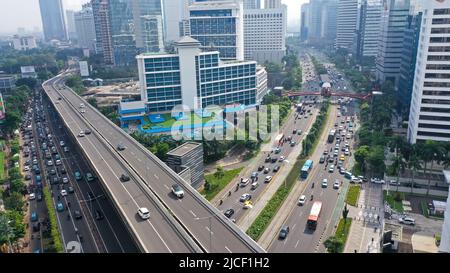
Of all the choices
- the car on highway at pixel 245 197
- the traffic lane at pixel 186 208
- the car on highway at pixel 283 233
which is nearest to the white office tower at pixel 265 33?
the traffic lane at pixel 186 208

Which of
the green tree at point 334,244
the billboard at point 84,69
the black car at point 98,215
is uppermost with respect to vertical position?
the billboard at point 84,69

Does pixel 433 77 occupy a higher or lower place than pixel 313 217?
higher

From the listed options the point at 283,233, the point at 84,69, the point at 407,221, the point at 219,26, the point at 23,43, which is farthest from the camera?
the point at 23,43

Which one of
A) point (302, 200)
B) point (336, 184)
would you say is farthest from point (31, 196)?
point (336, 184)

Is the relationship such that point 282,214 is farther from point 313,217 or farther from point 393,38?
point 393,38

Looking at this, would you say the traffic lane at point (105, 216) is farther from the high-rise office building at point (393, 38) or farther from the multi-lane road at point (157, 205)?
the high-rise office building at point (393, 38)
